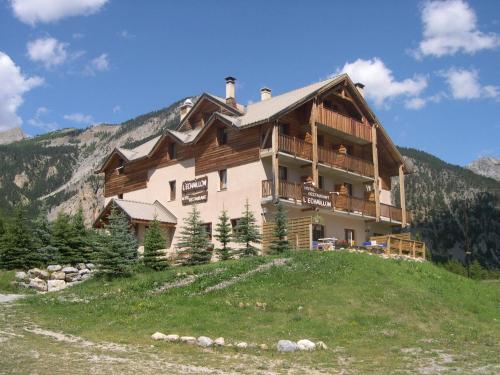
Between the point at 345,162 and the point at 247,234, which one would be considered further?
the point at 345,162

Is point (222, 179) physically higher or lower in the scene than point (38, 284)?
higher

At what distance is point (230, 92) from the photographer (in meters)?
39.3

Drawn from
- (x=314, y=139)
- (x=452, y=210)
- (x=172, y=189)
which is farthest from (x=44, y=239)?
(x=452, y=210)

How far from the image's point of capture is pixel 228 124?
35188 mm

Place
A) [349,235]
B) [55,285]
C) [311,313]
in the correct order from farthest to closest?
1. [349,235]
2. [55,285]
3. [311,313]

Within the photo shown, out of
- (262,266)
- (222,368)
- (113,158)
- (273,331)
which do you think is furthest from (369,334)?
(113,158)

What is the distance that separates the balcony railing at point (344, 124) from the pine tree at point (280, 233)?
864cm

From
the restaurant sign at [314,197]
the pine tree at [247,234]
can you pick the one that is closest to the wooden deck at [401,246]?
the restaurant sign at [314,197]

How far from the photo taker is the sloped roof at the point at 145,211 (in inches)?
1420

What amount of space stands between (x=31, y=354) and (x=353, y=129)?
29030 millimetres

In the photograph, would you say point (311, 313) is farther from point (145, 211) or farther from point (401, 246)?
point (145, 211)

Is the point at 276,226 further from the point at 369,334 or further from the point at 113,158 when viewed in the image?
the point at 113,158

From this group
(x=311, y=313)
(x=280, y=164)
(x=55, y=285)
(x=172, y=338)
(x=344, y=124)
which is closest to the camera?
(x=172, y=338)

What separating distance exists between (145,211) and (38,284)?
34.6ft
